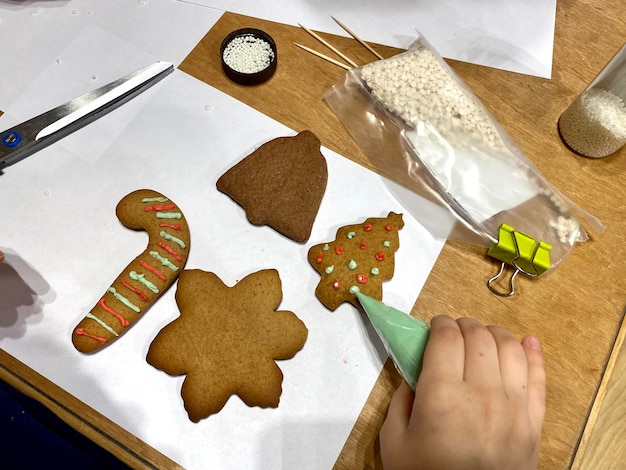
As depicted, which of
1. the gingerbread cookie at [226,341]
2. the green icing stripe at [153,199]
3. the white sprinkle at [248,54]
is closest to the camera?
the gingerbread cookie at [226,341]

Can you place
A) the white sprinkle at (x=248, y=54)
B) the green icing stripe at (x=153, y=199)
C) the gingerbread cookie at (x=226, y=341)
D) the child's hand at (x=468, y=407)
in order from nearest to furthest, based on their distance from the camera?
the child's hand at (x=468, y=407)
the gingerbread cookie at (x=226, y=341)
the green icing stripe at (x=153, y=199)
the white sprinkle at (x=248, y=54)

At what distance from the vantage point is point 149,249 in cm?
88

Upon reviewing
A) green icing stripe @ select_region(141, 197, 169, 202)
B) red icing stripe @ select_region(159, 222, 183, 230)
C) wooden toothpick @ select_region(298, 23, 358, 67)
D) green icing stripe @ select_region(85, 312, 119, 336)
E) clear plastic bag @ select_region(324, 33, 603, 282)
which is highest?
wooden toothpick @ select_region(298, 23, 358, 67)

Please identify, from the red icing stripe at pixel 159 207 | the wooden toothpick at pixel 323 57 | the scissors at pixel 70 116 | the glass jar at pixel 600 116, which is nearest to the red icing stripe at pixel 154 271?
the red icing stripe at pixel 159 207

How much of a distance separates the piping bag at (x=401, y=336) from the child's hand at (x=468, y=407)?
0.02 meters

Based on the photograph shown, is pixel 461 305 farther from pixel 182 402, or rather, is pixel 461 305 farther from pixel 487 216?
pixel 182 402

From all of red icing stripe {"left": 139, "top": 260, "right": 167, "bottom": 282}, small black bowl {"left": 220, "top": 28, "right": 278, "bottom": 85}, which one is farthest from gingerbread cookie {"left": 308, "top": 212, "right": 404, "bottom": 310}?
small black bowl {"left": 220, "top": 28, "right": 278, "bottom": 85}

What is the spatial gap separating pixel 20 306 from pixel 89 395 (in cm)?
20

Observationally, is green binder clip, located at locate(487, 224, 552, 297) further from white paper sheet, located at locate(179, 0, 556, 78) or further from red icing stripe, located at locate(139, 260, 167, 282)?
red icing stripe, located at locate(139, 260, 167, 282)

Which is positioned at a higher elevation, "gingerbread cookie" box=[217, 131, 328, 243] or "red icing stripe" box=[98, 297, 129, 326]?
"gingerbread cookie" box=[217, 131, 328, 243]

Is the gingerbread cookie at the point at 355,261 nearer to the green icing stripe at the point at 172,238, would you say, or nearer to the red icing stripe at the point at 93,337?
the green icing stripe at the point at 172,238

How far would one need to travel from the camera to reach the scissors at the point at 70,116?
95cm

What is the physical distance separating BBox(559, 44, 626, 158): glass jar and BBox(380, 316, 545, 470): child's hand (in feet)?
1.46

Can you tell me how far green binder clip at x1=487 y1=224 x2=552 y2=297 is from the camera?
0.87 metres
